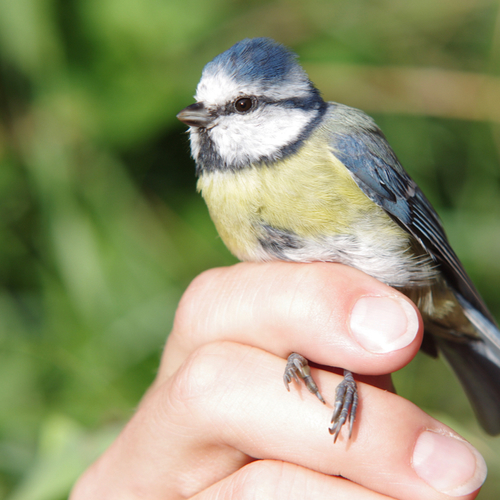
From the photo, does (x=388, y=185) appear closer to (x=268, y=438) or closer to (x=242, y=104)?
(x=242, y=104)

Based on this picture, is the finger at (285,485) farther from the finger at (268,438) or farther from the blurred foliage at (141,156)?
the blurred foliage at (141,156)

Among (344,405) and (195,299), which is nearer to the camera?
(344,405)

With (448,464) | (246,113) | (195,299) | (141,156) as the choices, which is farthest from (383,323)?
(141,156)

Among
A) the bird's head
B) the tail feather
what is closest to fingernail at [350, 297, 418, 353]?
the bird's head

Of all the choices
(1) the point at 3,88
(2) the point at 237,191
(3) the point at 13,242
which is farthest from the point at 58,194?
(2) the point at 237,191

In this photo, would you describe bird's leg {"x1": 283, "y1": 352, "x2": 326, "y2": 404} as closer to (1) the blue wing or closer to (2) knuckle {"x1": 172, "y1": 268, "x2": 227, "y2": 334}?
(2) knuckle {"x1": 172, "y1": 268, "x2": 227, "y2": 334}

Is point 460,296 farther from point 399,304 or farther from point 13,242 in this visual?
point 13,242
